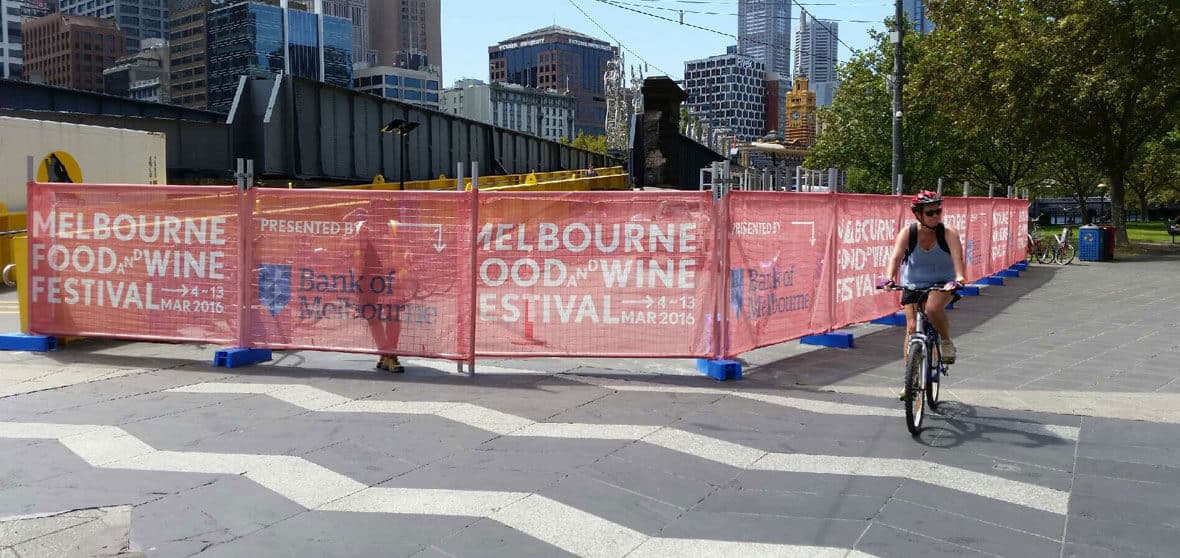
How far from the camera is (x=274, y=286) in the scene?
9188mm

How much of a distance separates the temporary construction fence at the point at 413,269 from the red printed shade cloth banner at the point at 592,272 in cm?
1

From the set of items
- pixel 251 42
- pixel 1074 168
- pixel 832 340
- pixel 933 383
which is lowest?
pixel 832 340

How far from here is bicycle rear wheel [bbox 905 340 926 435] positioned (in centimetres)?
660

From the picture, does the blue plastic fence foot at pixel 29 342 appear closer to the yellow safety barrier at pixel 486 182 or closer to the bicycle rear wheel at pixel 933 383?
the bicycle rear wheel at pixel 933 383

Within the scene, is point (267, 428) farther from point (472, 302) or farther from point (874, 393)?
point (874, 393)

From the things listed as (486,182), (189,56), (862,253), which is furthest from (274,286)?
(189,56)

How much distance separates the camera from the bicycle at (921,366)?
21.7ft

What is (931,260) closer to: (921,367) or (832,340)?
(921,367)

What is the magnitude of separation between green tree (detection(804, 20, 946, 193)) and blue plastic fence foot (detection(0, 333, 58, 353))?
42092mm

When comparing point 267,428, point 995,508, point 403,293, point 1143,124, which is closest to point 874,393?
point 995,508

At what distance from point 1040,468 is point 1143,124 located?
31999mm

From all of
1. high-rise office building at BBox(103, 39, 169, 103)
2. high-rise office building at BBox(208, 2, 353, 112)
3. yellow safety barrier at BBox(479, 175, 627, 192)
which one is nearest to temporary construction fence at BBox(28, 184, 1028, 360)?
yellow safety barrier at BBox(479, 175, 627, 192)

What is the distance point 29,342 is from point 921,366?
27.8 feet

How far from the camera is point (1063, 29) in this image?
30.7 metres
